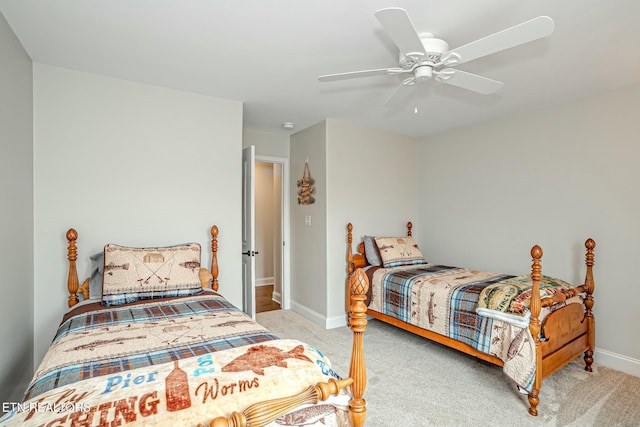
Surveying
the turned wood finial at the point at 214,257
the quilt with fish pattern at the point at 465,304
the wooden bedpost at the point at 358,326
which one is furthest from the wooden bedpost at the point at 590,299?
the turned wood finial at the point at 214,257

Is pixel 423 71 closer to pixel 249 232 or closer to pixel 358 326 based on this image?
pixel 358 326

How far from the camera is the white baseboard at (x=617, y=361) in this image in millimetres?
2838

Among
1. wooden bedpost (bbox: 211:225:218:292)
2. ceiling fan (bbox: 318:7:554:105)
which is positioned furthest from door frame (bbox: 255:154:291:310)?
ceiling fan (bbox: 318:7:554:105)

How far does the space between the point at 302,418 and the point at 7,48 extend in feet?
8.67

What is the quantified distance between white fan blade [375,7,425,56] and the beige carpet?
2.29 metres

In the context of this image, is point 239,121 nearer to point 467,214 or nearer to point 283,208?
point 283,208

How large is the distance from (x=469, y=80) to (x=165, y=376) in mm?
2324

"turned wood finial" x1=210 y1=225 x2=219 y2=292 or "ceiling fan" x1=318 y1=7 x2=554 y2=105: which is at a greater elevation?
"ceiling fan" x1=318 y1=7 x2=554 y2=105

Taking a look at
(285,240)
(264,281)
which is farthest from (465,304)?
(264,281)

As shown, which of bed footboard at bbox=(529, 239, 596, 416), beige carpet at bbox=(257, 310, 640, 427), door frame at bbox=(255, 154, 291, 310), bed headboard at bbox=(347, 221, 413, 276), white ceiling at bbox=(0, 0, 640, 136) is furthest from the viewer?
door frame at bbox=(255, 154, 291, 310)

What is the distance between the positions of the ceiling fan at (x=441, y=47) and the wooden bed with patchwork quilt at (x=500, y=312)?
137 cm

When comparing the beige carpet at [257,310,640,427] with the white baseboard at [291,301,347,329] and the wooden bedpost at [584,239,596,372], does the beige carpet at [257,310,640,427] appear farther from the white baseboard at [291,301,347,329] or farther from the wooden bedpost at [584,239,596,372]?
the white baseboard at [291,301,347,329]

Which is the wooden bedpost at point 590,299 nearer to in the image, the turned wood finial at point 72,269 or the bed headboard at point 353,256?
the bed headboard at point 353,256

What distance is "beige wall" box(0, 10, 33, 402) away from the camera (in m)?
1.95
